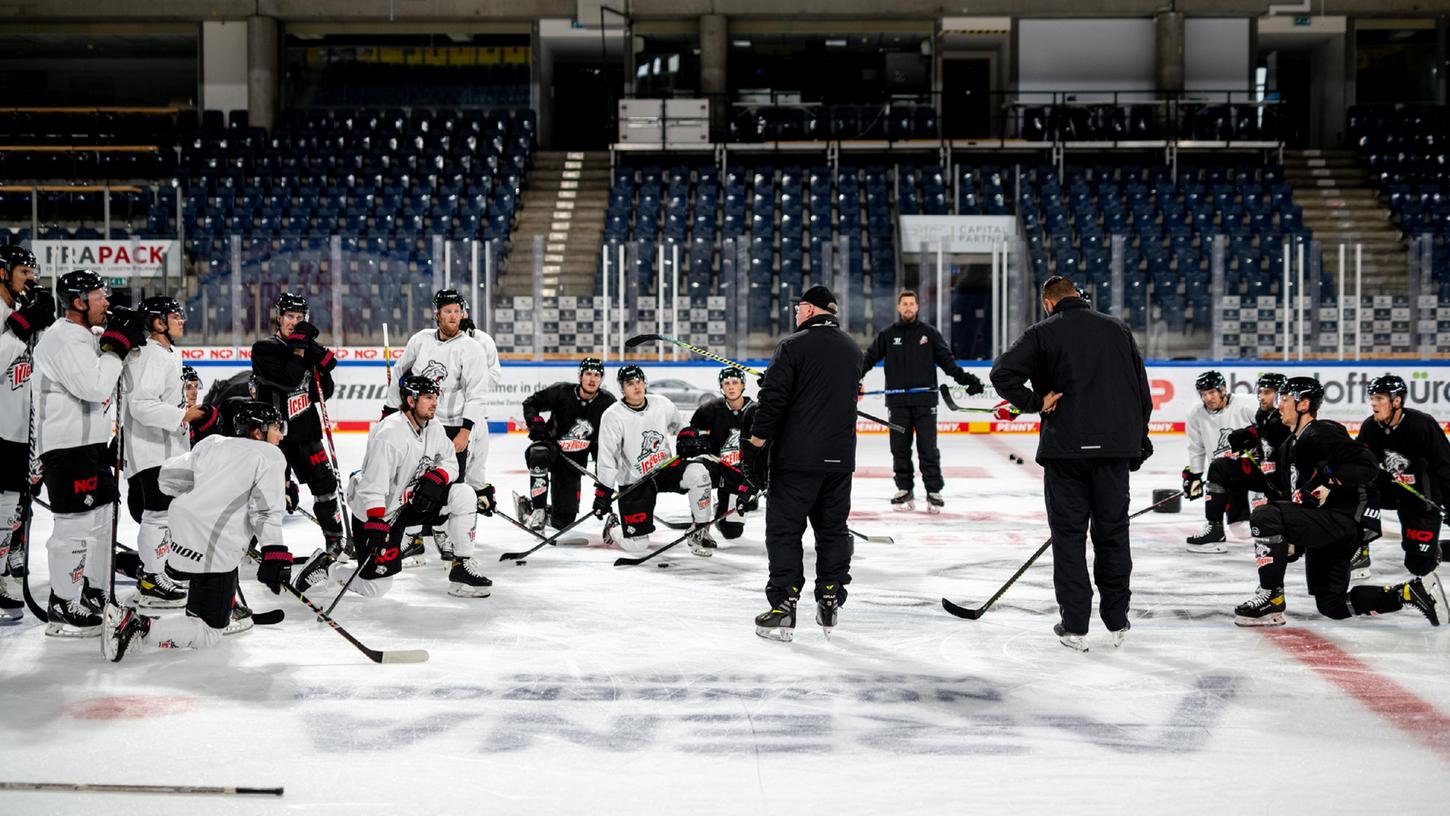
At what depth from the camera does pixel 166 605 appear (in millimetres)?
5754

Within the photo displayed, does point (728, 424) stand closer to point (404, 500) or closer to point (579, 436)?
point (579, 436)

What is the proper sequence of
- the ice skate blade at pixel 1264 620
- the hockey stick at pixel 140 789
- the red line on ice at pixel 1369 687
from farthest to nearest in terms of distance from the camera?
the ice skate blade at pixel 1264 620
the red line on ice at pixel 1369 687
the hockey stick at pixel 140 789

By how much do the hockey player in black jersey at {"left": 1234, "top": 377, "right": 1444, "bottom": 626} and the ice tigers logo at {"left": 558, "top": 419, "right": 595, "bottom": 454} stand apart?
4.01 metres

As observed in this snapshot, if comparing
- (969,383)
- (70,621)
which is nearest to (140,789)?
(70,621)

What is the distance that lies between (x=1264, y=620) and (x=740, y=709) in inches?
97.2

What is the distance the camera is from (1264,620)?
5434 millimetres

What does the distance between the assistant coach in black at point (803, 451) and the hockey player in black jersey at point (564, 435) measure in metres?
2.99

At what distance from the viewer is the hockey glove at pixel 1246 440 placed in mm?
7207

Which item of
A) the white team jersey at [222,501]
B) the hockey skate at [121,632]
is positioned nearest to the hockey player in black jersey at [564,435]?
the white team jersey at [222,501]

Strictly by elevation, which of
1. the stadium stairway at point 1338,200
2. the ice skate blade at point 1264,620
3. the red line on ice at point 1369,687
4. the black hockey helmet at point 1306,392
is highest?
the stadium stairway at point 1338,200

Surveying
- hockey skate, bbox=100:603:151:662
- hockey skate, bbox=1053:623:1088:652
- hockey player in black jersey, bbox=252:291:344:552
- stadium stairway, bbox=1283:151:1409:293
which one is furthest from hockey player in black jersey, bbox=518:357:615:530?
stadium stairway, bbox=1283:151:1409:293

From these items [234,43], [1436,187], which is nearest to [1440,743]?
[1436,187]

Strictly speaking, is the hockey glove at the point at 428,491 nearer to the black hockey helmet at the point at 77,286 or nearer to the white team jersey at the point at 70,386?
the white team jersey at the point at 70,386

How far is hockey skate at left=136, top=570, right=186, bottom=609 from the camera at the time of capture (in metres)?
5.79
